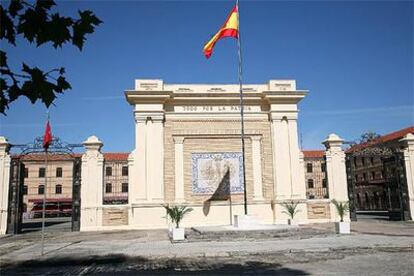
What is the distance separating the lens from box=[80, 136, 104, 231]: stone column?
21.9 meters

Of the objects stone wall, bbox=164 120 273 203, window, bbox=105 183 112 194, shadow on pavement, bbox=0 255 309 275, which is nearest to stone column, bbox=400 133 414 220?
stone wall, bbox=164 120 273 203

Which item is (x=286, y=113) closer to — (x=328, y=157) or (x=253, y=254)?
(x=328, y=157)

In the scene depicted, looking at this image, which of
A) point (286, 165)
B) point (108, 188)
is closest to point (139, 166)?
point (286, 165)

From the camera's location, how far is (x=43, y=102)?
429 cm

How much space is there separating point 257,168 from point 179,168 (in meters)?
4.32

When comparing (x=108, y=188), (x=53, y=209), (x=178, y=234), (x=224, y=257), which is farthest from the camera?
(x=108, y=188)

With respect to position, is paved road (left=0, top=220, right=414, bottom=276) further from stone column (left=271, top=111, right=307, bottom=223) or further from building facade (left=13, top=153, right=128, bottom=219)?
building facade (left=13, top=153, right=128, bottom=219)

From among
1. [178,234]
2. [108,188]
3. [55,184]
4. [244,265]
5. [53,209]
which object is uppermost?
[55,184]

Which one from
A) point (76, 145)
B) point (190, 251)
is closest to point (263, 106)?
point (76, 145)

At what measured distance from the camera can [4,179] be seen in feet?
72.7

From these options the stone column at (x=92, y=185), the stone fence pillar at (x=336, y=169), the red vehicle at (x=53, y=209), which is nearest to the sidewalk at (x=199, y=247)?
the stone column at (x=92, y=185)

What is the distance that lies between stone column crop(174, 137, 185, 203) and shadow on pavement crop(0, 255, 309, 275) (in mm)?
10603

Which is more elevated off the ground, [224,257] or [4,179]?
[4,179]

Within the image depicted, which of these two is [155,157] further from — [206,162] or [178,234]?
[178,234]
